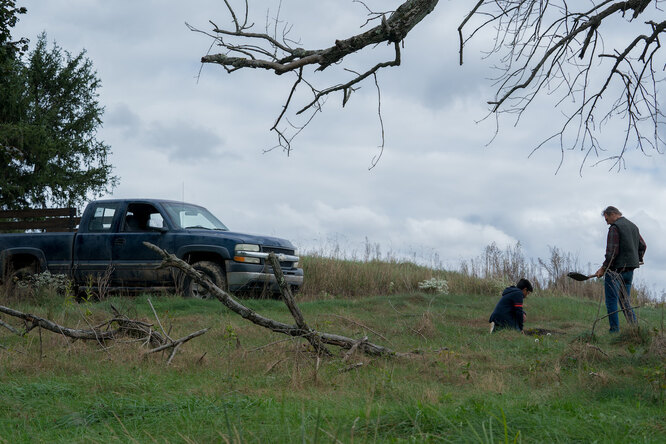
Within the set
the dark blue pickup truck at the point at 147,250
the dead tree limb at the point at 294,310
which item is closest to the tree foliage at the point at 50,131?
the dark blue pickup truck at the point at 147,250

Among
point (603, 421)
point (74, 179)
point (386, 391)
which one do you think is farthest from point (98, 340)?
point (74, 179)

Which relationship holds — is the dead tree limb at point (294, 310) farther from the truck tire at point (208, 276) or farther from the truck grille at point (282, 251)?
the truck grille at point (282, 251)

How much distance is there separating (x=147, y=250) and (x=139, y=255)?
210 mm

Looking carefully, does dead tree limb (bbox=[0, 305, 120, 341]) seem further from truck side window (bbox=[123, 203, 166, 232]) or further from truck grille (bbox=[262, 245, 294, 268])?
truck side window (bbox=[123, 203, 166, 232])

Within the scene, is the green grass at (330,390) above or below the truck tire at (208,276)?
below

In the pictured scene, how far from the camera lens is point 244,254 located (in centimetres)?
1236

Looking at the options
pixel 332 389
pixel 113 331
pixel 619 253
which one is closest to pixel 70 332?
pixel 113 331

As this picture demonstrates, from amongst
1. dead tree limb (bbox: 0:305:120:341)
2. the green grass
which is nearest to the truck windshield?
the green grass

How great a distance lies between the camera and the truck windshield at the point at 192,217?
13117mm

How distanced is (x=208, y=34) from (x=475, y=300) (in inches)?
393

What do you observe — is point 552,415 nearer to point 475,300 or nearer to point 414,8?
point 414,8

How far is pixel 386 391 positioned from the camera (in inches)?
223

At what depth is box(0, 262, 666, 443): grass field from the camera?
4.14 meters

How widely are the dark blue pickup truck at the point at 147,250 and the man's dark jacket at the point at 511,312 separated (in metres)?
4.17
